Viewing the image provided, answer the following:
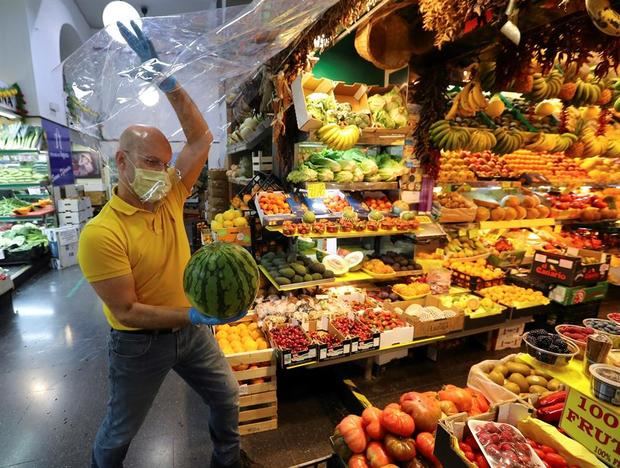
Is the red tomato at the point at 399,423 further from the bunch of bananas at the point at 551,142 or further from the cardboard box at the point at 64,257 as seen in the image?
the cardboard box at the point at 64,257

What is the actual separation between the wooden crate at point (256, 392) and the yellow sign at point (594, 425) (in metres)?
1.77

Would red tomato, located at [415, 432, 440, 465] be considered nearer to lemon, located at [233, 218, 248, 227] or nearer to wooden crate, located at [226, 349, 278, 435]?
wooden crate, located at [226, 349, 278, 435]

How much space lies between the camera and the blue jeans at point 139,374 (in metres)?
1.65

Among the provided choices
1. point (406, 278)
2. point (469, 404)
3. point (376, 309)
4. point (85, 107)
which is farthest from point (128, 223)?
point (406, 278)

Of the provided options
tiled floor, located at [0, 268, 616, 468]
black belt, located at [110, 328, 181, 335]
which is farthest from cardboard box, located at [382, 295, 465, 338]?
black belt, located at [110, 328, 181, 335]

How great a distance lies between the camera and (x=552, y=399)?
1.73m

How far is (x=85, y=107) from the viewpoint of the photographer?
1336mm

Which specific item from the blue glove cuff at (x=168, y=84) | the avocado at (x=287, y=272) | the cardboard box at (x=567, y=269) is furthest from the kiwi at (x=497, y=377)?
the cardboard box at (x=567, y=269)

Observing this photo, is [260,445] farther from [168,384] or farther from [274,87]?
[274,87]

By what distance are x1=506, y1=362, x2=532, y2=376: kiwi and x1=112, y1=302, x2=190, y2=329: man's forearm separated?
1958 mm

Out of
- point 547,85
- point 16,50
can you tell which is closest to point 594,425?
point 547,85

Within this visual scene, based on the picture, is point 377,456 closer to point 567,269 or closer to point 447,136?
point 447,136

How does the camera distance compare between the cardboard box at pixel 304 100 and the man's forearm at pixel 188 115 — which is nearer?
the man's forearm at pixel 188 115

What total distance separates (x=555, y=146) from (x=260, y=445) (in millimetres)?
4798
